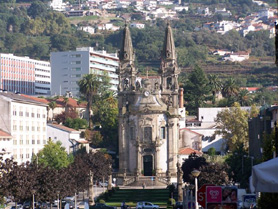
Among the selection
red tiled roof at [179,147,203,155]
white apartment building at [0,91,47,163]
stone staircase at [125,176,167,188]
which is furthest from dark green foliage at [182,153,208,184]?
red tiled roof at [179,147,203,155]

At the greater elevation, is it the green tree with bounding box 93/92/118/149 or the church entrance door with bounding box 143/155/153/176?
the green tree with bounding box 93/92/118/149

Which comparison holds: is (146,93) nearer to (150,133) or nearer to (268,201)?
(150,133)

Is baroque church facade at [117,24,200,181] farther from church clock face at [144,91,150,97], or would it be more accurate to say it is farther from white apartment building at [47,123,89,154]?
white apartment building at [47,123,89,154]

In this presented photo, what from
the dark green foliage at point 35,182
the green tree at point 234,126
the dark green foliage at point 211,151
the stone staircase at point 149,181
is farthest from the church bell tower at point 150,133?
the dark green foliage at point 35,182

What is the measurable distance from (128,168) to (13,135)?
77.4 feet

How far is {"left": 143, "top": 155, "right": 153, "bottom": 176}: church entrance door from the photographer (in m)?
156

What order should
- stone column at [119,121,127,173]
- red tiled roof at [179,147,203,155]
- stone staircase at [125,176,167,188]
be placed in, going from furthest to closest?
red tiled roof at [179,147,203,155]
stone column at [119,121,127,173]
stone staircase at [125,176,167,188]

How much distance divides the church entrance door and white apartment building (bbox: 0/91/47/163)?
15.3m

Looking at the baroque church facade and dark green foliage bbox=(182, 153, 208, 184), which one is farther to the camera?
the baroque church facade

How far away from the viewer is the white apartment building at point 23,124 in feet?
460

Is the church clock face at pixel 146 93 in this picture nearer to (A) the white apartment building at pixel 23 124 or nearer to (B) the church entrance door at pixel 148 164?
(B) the church entrance door at pixel 148 164

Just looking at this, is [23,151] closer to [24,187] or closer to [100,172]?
[100,172]

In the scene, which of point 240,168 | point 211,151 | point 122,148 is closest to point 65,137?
point 122,148

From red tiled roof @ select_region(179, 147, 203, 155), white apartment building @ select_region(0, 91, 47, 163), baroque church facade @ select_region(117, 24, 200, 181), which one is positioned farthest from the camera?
red tiled roof @ select_region(179, 147, 203, 155)
